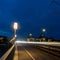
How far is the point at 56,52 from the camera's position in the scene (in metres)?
27.6

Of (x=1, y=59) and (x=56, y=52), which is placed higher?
(x=56, y=52)

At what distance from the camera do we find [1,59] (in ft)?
20.2

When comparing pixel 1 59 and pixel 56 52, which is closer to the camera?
pixel 1 59

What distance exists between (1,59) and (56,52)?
2189 cm
